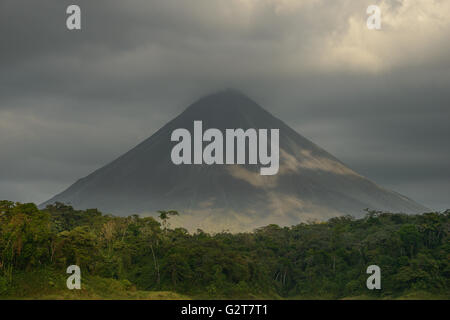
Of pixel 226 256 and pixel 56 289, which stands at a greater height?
pixel 226 256

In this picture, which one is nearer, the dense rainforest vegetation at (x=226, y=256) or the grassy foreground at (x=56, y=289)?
the grassy foreground at (x=56, y=289)

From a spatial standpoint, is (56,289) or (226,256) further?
(226,256)

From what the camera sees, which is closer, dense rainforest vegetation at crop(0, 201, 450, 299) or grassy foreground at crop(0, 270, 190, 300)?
grassy foreground at crop(0, 270, 190, 300)

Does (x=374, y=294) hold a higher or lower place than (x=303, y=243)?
lower

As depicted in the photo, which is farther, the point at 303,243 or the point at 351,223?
the point at 351,223

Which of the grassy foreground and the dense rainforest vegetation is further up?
the dense rainforest vegetation

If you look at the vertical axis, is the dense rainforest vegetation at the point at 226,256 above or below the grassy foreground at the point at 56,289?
above
